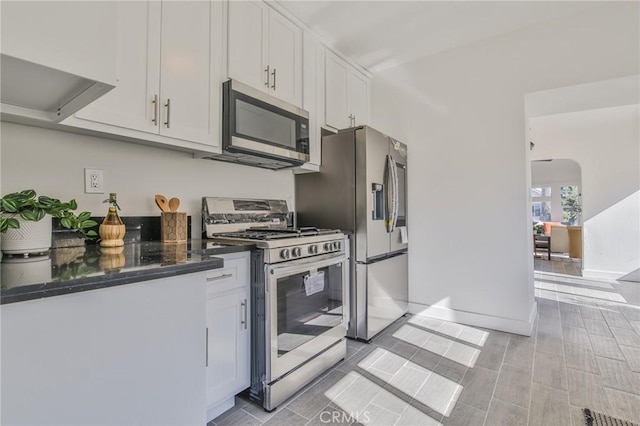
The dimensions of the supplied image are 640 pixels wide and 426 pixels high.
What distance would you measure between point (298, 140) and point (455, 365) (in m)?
1.97

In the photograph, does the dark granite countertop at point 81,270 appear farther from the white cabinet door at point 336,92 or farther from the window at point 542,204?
the window at point 542,204

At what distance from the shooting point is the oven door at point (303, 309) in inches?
66.6

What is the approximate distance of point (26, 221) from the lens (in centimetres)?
115

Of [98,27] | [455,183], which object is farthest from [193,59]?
[455,183]

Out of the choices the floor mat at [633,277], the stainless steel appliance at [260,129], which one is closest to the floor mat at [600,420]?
the stainless steel appliance at [260,129]

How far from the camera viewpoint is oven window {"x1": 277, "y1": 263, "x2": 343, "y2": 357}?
177cm

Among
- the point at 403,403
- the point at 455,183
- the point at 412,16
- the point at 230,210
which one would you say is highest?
the point at 412,16

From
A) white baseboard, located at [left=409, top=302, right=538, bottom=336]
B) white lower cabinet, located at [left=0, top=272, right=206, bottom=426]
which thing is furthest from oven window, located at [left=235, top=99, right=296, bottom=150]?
white baseboard, located at [left=409, top=302, right=538, bottom=336]

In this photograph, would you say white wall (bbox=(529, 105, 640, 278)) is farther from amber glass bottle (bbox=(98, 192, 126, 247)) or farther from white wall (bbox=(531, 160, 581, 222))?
amber glass bottle (bbox=(98, 192, 126, 247))

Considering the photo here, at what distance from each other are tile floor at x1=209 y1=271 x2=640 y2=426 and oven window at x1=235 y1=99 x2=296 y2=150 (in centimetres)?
161

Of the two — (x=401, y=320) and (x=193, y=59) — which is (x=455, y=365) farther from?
(x=193, y=59)

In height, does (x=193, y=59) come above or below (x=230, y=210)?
above

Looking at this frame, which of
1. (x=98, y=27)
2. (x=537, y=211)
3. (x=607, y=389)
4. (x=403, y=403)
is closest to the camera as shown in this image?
(x=98, y=27)

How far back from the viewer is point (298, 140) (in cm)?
240
